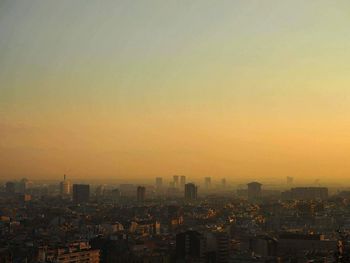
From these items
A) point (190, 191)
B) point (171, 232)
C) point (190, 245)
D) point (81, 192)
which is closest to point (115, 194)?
point (190, 191)

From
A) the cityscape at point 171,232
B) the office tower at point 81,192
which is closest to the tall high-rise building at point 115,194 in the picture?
the office tower at point 81,192

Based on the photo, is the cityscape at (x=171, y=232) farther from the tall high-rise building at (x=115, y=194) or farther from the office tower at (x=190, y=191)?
the office tower at (x=190, y=191)

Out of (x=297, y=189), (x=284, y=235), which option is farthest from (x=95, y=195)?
(x=284, y=235)

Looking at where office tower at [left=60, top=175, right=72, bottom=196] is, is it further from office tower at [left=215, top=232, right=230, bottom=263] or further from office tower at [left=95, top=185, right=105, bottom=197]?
office tower at [left=215, top=232, right=230, bottom=263]

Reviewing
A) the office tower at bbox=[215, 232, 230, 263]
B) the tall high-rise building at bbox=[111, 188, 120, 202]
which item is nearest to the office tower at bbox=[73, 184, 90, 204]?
the tall high-rise building at bbox=[111, 188, 120, 202]

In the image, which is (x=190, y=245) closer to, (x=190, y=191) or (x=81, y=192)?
(x=81, y=192)

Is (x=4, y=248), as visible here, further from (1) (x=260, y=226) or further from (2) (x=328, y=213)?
(2) (x=328, y=213)

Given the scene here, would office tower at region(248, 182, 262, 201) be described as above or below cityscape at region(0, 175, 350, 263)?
above
